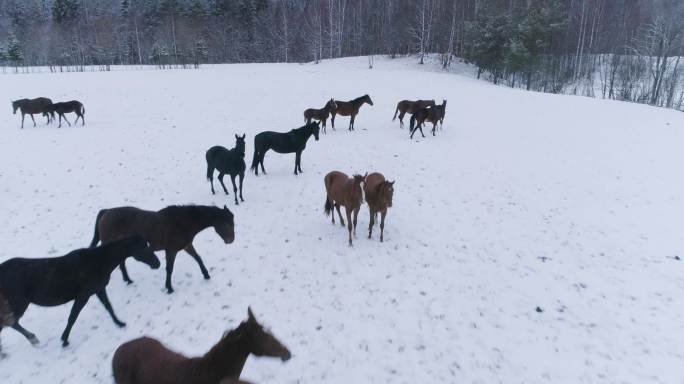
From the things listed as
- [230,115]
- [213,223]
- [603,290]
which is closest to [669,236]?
[603,290]

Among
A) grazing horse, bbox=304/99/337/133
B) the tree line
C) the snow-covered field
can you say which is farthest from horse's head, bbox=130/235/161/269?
the tree line

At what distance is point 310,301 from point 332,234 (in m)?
2.49

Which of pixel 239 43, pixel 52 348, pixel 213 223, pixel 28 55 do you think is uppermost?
pixel 239 43

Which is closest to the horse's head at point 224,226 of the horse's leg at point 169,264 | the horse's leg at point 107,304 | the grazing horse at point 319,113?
the horse's leg at point 169,264

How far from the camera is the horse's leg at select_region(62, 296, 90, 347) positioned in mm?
4410

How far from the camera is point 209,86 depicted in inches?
1116

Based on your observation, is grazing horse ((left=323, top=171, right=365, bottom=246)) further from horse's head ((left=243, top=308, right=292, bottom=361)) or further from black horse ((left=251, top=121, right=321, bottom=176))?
horse's head ((left=243, top=308, right=292, bottom=361))

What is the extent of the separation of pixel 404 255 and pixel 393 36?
50.1 meters

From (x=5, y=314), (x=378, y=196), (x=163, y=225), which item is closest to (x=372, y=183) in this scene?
(x=378, y=196)

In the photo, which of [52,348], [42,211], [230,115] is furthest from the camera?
[230,115]

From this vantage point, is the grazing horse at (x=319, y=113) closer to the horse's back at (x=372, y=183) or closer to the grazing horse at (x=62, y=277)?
the horse's back at (x=372, y=183)

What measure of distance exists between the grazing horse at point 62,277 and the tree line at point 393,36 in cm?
4198

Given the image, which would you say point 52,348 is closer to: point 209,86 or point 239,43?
point 209,86

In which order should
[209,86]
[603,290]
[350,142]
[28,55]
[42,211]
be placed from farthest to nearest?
[28,55], [209,86], [350,142], [42,211], [603,290]
